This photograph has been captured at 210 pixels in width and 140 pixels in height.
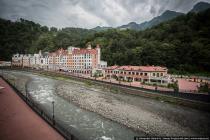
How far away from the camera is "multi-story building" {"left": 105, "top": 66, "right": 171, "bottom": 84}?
53.1 metres

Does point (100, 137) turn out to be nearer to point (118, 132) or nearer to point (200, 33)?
point (118, 132)

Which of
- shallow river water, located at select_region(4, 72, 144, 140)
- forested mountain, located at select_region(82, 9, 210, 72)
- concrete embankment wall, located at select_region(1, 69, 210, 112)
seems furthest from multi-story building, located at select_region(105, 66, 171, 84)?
shallow river water, located at select_region(4, 72, 144, 140)

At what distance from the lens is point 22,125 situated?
23.3 m

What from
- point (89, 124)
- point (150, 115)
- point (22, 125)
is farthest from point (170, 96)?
point (22, 125)

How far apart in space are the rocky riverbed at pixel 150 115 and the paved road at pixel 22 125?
10.2 meters

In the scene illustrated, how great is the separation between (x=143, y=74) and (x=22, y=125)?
1634 inches

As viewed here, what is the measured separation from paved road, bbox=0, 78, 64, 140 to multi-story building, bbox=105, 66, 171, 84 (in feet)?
122

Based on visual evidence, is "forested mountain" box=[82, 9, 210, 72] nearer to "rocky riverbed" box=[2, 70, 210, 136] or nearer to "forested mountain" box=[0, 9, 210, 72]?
"forested mountain" box=[0, 9, 210, 72]

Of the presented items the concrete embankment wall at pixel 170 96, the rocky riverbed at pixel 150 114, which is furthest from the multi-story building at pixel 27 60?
the rocky riverbed at pixel 150 114

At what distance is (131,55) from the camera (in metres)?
81.6

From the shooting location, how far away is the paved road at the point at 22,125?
20.1m

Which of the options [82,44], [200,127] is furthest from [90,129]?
[82,44]

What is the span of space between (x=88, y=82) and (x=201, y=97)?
125 ft

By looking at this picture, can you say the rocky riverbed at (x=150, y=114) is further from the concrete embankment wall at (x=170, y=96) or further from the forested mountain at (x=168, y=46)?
the forested mountain at (x=168, y=46)
